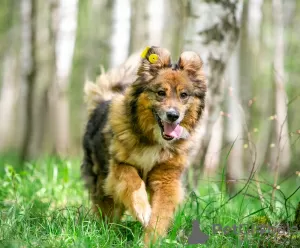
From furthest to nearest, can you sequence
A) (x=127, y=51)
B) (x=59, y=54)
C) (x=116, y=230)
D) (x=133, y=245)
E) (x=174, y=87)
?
(x=59, y=54) → (x=127, y=51) → (x=174, y=87) → (x=116, y=230) → (x=133, y=245)

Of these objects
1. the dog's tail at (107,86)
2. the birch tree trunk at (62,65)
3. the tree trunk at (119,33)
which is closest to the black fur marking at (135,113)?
the dog's tail at (107,86)

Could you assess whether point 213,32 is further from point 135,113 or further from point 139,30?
point 139,30

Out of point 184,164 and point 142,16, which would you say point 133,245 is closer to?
point 184,164

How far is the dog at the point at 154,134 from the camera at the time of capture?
18.9 feet

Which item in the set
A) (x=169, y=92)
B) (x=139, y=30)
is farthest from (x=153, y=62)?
(x=139, y=30)

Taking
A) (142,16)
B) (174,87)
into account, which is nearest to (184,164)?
(174,87)

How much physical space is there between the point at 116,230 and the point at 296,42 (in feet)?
64.8

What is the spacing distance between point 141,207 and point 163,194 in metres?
0.39

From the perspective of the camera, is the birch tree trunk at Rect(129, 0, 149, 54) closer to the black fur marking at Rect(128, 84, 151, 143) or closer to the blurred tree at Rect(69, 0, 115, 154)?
the blurred tree at Rect(69, 0, 115, 154)

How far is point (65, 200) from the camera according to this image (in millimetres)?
7492

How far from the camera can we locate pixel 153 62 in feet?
19.9

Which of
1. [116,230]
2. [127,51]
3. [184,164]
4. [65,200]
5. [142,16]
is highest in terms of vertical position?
[142,16]

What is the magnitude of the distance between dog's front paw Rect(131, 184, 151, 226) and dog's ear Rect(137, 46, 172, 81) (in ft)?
4.33

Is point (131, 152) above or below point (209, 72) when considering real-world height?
below
